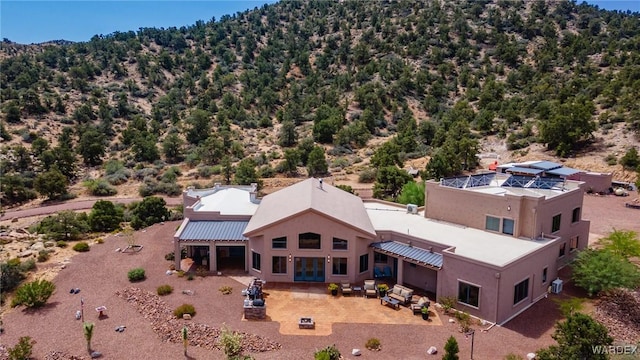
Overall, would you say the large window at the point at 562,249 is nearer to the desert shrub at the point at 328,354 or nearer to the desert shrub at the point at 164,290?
the desert shrub at the point at 328,354

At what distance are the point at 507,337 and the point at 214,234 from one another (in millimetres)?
19739

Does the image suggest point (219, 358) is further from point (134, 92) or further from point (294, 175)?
point (134, 92)

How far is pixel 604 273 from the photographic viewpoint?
27094mm

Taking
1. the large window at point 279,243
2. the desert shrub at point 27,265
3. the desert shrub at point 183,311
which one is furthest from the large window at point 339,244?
the desert shrub at point 27,265

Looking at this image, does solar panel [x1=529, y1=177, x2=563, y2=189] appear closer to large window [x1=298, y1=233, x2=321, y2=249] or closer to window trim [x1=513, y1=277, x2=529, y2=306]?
window trim [x1=513, y1=277, x2=529, y2=306]

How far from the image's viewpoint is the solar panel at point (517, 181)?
33.6 meters

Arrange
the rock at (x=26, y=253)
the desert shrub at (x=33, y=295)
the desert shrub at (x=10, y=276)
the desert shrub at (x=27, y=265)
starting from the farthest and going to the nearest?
1. the rock at (x=26, y=253)
2. the desert shrub at (x=27, y=265)
3. the desert shrub at (x=10, y=276)
4. the desert shrub at (x=33, y=295)

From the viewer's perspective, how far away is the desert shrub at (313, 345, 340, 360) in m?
20.2

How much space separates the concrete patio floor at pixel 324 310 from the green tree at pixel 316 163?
38207 millimetres

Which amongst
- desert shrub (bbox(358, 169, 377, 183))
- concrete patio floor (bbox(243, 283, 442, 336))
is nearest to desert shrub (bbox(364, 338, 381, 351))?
concrete patio floor (bbox(243, 283, 442, 336))

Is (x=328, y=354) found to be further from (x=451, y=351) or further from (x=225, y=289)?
(x=225, y=289)

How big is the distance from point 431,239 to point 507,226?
5286mm

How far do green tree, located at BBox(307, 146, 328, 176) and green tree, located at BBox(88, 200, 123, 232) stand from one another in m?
29.5

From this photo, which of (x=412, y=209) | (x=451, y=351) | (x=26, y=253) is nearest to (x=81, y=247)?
(x=26, y=253)
